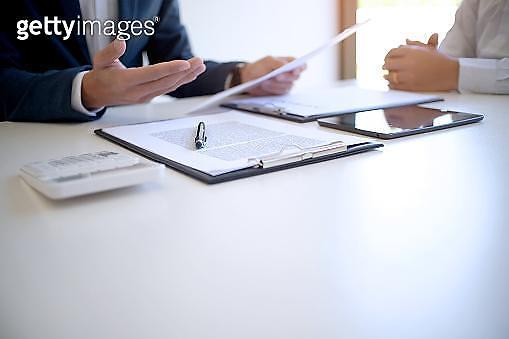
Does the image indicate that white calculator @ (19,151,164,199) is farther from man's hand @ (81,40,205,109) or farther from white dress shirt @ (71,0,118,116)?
white dress shirt @ (71,0,118,116)

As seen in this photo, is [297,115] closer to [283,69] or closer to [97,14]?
[283,69]

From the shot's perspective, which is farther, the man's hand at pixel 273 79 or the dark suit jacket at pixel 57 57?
the man's hand at pixel 273 79

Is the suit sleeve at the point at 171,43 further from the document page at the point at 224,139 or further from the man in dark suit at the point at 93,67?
the document page at the point at 224,139

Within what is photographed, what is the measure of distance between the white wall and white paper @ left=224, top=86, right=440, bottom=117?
108cm

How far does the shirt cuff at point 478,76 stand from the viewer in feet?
3.53

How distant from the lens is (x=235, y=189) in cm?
53

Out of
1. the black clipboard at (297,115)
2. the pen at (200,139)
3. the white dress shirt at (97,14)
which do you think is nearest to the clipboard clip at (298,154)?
the pen at (200,139)

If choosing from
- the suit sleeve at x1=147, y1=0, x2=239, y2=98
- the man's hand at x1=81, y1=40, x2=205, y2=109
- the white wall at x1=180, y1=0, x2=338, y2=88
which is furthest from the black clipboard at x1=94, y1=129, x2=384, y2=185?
the white wall at x1=180, y1=0, x2=338, y2=88

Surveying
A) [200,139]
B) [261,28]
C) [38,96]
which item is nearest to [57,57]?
[38,96]

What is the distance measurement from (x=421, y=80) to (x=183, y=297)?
0.91 m

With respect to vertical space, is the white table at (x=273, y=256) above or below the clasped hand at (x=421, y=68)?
below

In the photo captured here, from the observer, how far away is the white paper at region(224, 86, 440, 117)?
93 centimetres

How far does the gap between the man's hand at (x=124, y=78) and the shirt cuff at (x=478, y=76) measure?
1.81 ft

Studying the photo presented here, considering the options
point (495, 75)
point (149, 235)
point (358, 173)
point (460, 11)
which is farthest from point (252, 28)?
point (149, 235)
